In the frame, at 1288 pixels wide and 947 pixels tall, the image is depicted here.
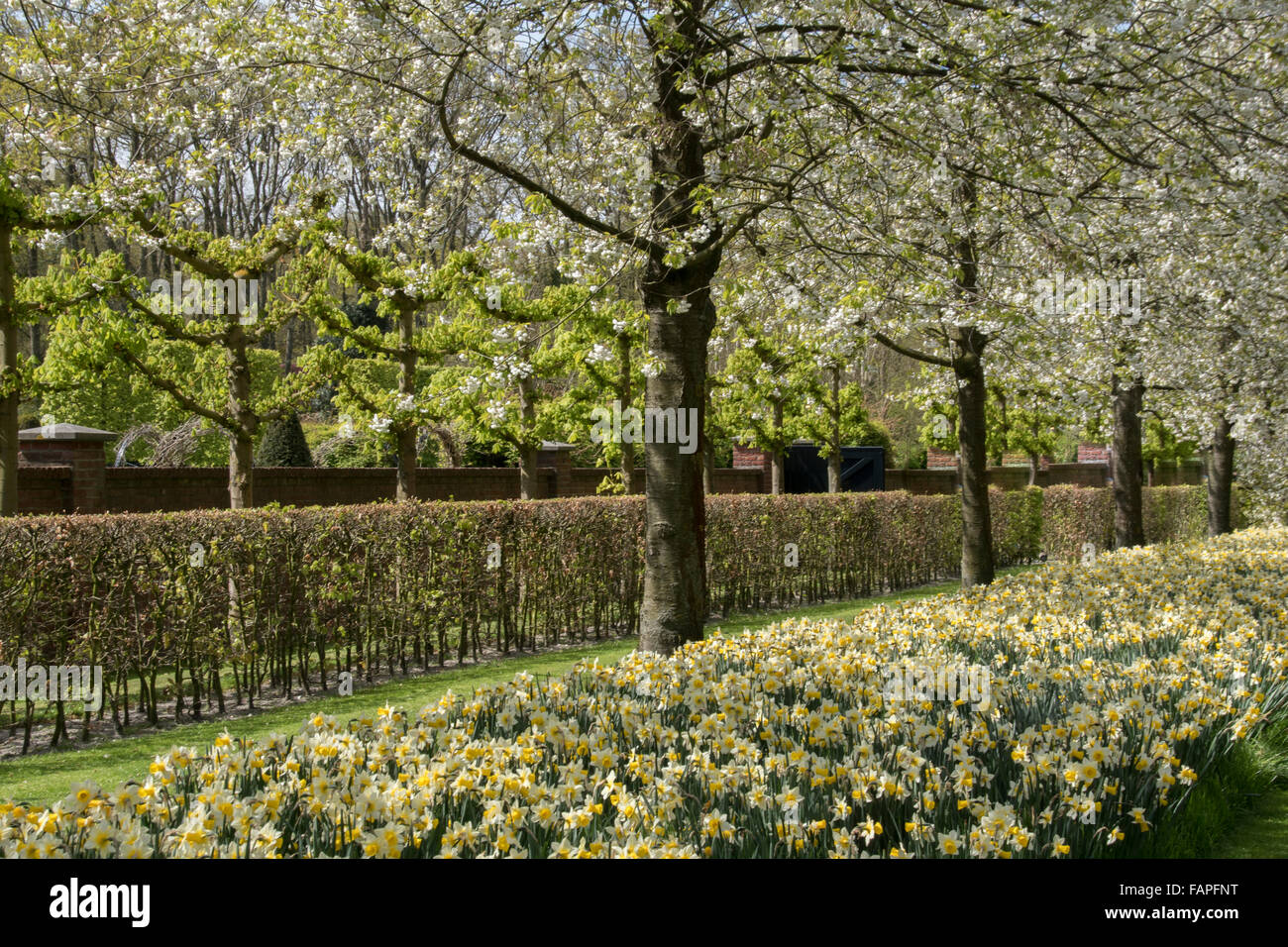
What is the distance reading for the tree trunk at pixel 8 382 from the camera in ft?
28.5

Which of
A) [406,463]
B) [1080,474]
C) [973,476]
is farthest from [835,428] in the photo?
[1080,474]

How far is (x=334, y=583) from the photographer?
813 cm

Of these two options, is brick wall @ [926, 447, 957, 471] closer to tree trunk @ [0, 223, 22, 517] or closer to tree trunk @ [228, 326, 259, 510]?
tree trunk @ [228, 326, 259, 510]

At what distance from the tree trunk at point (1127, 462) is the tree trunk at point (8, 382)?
45.7 ft

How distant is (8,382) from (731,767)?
856 cm

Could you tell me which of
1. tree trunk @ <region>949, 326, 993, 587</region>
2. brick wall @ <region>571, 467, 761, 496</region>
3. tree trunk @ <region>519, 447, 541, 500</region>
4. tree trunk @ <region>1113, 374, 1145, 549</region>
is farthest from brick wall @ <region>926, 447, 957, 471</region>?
tree trunk @ <region>949, 326, 993, 587</region>

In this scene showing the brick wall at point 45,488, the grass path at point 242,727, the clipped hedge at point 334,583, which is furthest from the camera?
the brick wall at point 45,488

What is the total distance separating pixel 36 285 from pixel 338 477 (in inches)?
313

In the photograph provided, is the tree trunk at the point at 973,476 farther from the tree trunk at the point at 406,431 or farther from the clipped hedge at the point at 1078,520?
the clipped hedge at the point at 1078,520

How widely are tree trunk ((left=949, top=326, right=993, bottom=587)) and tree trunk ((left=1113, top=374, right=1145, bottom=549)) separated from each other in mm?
3663

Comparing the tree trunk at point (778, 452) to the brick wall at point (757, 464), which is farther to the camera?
the brick wall at point (757, 464)

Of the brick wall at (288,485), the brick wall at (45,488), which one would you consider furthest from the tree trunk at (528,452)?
the brick wall at (45,488)
